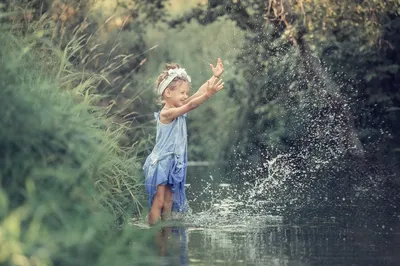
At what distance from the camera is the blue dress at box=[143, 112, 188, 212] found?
9750mm

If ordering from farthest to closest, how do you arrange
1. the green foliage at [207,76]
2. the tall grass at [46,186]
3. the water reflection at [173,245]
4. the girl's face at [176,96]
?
the green foliage at [207,76] < the girl's face at [176,96] < the water reflection at [173,245] < the tall grass at [46,186]

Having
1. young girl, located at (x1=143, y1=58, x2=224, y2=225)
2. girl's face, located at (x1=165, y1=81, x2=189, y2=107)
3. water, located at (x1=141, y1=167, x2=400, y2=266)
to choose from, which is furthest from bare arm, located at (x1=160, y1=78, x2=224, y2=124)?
water, located at (x1=141, y1=167, x2=400, y2=266)

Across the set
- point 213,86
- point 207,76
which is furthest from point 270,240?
point 207,76

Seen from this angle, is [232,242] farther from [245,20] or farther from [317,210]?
[245,20]

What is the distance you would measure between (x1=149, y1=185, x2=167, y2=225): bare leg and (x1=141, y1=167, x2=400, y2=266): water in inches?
10.5

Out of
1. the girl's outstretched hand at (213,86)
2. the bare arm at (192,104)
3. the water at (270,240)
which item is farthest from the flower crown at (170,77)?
the water at (270,240)

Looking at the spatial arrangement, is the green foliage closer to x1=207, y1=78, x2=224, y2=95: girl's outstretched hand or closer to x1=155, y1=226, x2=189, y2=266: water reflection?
x1=207, y1=78, x2=224, y2=95: girl's outstretched hand

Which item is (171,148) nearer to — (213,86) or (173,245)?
(213,86)

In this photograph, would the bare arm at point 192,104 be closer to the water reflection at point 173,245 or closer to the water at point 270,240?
the water at point 270,240

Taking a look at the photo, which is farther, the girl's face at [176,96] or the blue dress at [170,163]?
the girl's face at [176,96]

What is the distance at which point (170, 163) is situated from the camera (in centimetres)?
992

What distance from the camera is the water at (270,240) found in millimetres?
7391

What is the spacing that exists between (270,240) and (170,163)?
1726 mm

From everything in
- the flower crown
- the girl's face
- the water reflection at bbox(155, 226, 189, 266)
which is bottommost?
the water reflection at bbox(155, 226, 189, 266)
